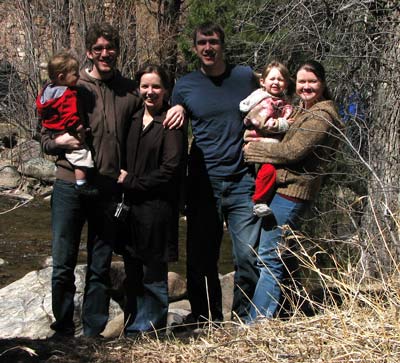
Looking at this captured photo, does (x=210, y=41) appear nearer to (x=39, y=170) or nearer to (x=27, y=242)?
(x=27, y=242)

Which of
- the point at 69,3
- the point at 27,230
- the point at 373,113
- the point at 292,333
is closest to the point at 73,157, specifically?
the point at 292,333

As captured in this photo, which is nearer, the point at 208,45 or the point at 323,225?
the point at 208,45

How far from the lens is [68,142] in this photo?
4.48 m

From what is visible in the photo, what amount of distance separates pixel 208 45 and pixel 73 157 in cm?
106

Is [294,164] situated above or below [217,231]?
above

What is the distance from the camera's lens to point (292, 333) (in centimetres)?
345

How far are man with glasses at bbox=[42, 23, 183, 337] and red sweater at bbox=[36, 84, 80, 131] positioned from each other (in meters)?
0.07

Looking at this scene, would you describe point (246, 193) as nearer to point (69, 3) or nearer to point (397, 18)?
point (397, 18)

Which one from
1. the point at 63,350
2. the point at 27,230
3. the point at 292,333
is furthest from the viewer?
the point at 27,230

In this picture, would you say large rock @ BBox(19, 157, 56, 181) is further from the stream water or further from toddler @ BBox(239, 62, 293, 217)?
toddler @ BBox(239, 62, 293, 217)

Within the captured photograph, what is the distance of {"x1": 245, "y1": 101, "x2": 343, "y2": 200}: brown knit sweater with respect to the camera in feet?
14.4

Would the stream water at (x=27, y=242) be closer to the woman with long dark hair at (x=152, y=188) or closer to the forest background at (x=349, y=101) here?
the forest background at (x=349, y=101)

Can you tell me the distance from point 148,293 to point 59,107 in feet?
4.03

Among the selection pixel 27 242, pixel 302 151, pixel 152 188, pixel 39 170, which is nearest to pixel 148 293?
pixel 152 188
